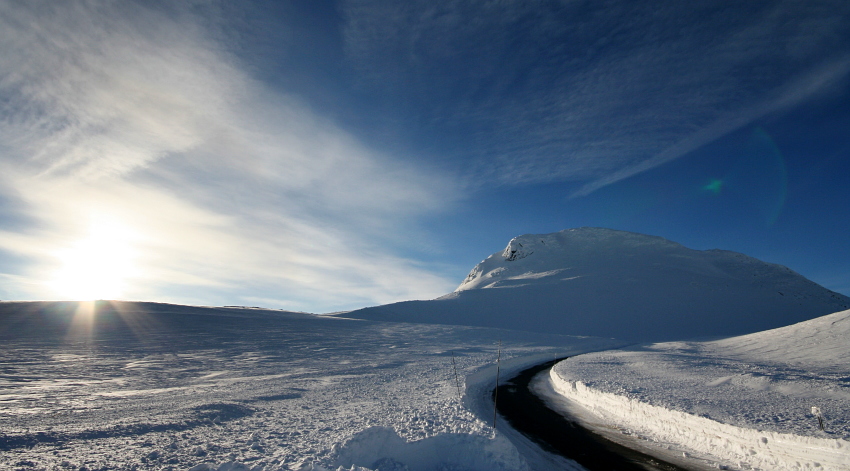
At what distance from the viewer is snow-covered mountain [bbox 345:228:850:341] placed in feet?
198

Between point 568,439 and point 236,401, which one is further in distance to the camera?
point 236,401

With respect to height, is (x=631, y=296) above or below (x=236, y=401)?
above

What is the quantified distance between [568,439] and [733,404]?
517cm

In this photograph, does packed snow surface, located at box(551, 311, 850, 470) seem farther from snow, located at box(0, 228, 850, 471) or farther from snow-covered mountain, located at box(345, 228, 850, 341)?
snow-covered mountain, located at box(345, 228, 850, 341)

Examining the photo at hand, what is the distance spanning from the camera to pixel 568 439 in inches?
400

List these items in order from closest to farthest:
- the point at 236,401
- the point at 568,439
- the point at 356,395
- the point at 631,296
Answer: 1. the point at 568,439
2. the point at 236,401
3. the point at 356,395
4. the point at 631,296

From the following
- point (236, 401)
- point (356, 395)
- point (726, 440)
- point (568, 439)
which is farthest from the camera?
point (356, 395)

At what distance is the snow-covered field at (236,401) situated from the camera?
7.78 metres

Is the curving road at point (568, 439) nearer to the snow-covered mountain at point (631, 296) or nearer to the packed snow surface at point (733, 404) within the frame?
the packed snow surface at point (733, 404)


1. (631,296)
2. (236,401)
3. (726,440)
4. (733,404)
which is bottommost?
(726,440)

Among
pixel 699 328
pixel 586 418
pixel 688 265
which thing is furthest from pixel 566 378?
pixel 688 265

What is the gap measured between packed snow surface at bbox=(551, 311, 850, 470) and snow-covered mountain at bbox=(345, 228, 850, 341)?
4000 centimetres

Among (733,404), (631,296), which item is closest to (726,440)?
(733,404)

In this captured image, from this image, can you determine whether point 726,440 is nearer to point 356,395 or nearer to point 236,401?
point 356,395
